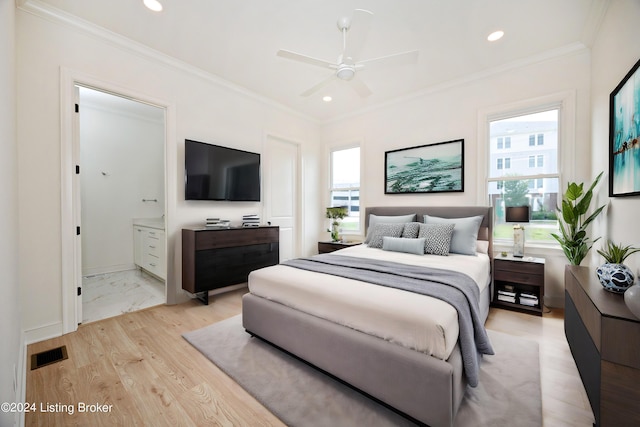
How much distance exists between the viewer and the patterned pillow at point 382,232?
348 cm

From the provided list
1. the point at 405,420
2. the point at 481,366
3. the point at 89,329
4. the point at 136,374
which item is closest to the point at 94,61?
the point at 89,329

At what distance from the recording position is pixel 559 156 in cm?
301

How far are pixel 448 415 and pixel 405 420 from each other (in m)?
0.30

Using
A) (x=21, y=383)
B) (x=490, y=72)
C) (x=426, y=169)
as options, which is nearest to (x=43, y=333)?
(x=21, y=383)

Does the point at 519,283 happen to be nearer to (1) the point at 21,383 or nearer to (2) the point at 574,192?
(2) the point at 574,192

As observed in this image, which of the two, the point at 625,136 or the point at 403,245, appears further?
the point at 403,245

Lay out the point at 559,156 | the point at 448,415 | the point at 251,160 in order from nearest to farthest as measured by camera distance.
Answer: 1. the point at 448,415
2. the point at 559,156
3. the point at 251,160

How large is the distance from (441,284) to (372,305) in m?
0.60

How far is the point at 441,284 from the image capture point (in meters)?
1.82

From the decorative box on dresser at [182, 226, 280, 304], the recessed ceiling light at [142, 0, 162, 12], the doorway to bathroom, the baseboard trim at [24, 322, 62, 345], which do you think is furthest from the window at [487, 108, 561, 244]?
the baseboard trim at [24, 322, 62, 345]

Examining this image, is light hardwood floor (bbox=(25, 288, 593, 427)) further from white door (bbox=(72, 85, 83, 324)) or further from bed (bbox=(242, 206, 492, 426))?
bed (bbox=(242, 206, 492, 426))

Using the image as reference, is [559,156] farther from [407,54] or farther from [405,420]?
[405,420]

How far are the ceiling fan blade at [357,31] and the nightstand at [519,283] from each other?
278 cm

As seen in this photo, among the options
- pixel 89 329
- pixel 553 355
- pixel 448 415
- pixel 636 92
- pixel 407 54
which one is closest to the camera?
pixel 448 415
